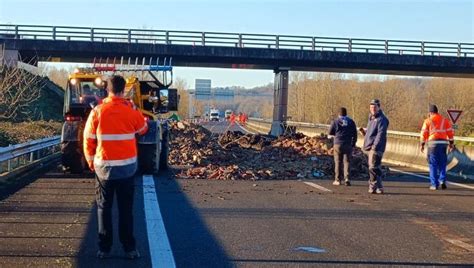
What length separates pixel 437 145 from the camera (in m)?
15.4

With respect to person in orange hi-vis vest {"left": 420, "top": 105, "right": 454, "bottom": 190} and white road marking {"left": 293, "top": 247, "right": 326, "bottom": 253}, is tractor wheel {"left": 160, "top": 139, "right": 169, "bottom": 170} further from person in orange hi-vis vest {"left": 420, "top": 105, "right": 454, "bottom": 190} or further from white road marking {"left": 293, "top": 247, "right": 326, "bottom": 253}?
white road marking {"left": 293, "top": 247, "right": 326, "bottom": 253}

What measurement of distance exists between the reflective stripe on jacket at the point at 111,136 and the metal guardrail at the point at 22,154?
7.43 meters

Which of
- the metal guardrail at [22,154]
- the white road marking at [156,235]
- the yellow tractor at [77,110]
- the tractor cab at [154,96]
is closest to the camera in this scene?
the white road marking at [156,235]

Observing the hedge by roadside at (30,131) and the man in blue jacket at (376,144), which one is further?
the hedge by roadside at (30,131)

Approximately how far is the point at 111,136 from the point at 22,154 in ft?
32.4

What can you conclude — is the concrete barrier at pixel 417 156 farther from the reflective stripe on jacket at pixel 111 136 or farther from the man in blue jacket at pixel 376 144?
the reflective stripe on jacket at pixel 111 136

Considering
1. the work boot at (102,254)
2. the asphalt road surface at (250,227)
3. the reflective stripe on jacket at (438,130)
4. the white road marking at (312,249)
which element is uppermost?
→ the reflective stripe on jacket at (438,130)

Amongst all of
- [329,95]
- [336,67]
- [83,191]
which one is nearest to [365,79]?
[329,95]

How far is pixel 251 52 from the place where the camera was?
4312 centimetres

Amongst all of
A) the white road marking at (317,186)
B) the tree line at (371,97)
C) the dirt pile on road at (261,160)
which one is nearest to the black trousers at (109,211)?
the white road marking at (317,186)

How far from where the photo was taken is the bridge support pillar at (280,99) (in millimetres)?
44781

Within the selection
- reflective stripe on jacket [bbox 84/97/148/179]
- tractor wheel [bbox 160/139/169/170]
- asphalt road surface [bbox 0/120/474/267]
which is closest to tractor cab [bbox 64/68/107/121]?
tractor wheel [bbox 160/139/169/170]

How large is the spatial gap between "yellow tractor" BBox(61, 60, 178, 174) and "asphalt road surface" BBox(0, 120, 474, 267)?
144 cm

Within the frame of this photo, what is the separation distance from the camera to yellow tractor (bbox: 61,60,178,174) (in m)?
15.8
